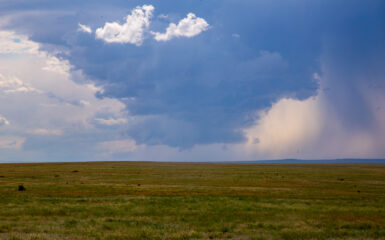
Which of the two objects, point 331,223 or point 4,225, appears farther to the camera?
point 331,223

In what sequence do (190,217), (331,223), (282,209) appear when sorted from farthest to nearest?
(282,209), (190,217), (331,223)

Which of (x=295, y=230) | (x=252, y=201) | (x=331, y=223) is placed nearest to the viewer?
(x=295, y=230)

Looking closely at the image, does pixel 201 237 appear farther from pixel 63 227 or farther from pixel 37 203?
pixel 37 203

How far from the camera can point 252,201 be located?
36062 millimetres

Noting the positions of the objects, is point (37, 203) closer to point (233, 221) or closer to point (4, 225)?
point (4, 225)

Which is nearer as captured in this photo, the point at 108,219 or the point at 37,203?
the point at 108,219

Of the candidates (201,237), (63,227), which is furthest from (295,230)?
(63,227)

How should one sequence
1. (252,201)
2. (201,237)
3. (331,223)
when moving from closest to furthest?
(201,237), (331,223), (252,201)

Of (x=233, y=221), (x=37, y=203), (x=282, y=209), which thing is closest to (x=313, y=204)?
(x=282, y=209)

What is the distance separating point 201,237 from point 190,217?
6.37m

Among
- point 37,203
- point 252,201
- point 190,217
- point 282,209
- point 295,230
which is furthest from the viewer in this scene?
point 252,201

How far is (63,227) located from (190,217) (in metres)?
8.76

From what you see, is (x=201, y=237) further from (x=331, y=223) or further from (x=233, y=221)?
(x=331, y=223)

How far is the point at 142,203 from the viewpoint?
1337 inches
